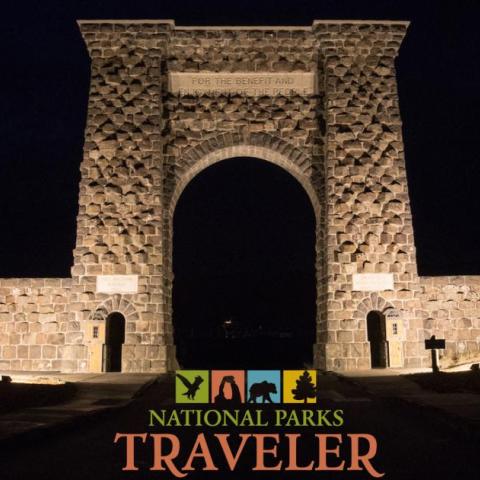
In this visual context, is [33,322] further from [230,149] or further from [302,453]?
[302,453]

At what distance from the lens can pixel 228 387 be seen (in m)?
8.30

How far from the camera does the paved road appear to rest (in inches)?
179

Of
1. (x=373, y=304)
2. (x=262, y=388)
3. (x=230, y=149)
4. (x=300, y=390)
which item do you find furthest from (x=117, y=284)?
(x=262, y=388)

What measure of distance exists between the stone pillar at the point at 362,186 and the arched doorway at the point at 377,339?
20.5 inches

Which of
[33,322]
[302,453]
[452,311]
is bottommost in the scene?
[302,453]

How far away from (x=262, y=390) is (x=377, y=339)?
982 cm

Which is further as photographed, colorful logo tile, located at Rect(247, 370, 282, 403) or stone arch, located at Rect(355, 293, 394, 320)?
stone arch, located at Rect(355, 293, 394, 320)

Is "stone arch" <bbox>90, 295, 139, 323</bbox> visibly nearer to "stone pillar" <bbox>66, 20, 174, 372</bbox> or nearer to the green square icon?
"stone pillar" <bbox>66, 20, 174, 372</bbox>

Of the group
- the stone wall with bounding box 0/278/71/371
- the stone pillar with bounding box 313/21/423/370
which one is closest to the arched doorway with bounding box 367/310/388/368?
the stone pillar with bounding box 313/21/423/370

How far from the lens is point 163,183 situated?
15234mm

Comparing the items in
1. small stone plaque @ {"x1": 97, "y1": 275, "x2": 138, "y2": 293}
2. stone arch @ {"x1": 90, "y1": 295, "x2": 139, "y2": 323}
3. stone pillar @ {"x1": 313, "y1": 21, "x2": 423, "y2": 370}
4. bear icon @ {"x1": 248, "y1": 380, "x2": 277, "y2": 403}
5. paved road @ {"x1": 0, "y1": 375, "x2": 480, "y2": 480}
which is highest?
stone pillar @ {"x1": 313, "y1": 21, "x2": 423, "y2": 370}

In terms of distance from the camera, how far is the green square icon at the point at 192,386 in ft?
26.9

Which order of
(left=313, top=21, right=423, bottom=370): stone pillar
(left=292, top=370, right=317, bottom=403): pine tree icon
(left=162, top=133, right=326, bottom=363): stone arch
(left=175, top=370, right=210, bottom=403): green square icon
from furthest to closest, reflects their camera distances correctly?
1. (left=162, top=133, right=326, bottom=363): stone arch
2. (left=313, top=21, right=423, bottom=370): stone pillar
3. (left=292, top=370, right=317, bottom=403): pine tree icon
4. (left=175, top=370, right=210, bottom=403): green square icon

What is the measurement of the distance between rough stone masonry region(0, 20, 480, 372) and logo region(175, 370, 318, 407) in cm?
567
